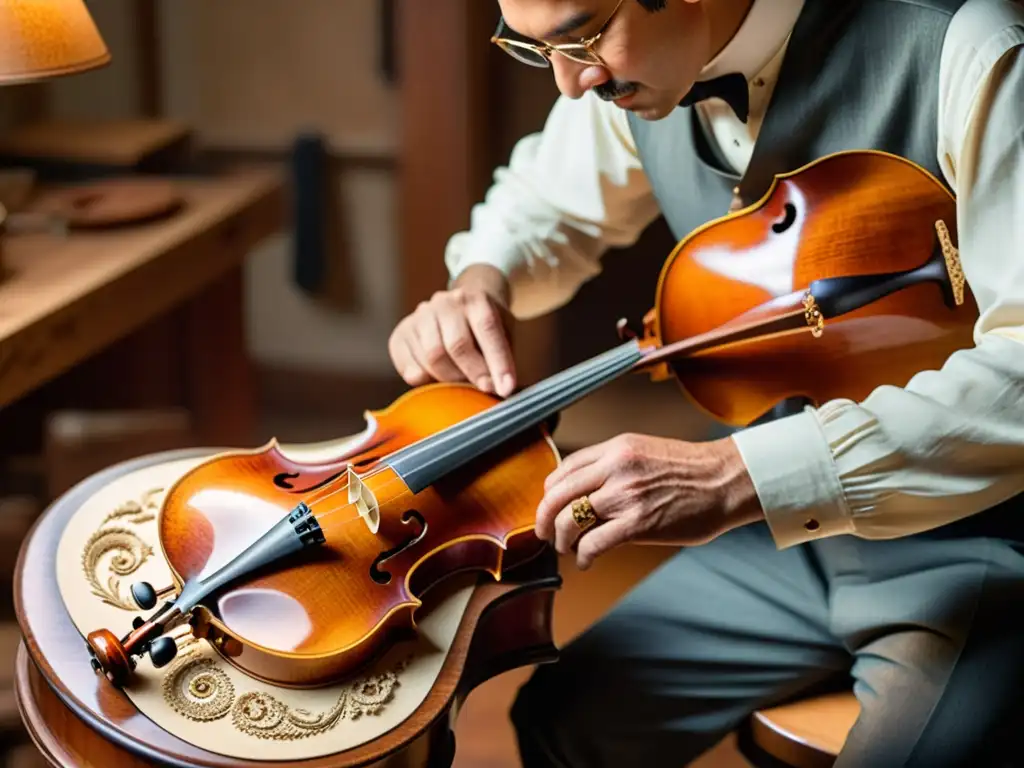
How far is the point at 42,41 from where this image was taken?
1.38m

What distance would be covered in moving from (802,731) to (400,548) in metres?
0.40

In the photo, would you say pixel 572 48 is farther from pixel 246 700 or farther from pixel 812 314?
pixel 246 700

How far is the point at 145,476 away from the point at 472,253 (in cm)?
45

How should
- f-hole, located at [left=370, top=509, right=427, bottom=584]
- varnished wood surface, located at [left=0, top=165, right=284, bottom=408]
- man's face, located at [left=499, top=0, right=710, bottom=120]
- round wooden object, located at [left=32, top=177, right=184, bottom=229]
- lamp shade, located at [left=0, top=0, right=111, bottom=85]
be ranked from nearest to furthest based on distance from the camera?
1. f-hole, located at [left=370, top=509, right=427, bottom=584]
2. man's face, located at [left=499, top=0, right=710, bottom=120]
3. lamp shade, located at [left=0, top=0, right=111, bottom=85]
4. varnished wood surface, located at [left=0, top=165, right=284, bottom=408]
5. round wooden object, located at [left=32, top=177, right=184, bottom=229]

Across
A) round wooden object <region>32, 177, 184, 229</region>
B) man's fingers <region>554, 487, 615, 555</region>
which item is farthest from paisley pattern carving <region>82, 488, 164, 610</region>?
round wooden object <region>32, 177, 184, 229</region>

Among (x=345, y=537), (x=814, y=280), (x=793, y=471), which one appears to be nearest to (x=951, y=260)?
(x=814, y=280)

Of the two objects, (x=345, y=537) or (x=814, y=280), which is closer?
(x=345, y=537)

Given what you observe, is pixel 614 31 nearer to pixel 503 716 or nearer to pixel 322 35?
pixel 503 716

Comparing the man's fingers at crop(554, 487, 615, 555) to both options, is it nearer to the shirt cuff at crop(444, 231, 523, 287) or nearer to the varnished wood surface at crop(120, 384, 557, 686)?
the varnished wood surface at crop(120, 384, 557, 686)

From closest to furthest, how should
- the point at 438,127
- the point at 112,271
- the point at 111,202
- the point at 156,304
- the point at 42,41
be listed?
the point at 42,41 < the point at 112,271 < the point at 156,304 < the point at 111,202 < the point at 438,127

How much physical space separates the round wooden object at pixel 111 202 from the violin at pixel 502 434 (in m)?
0.88

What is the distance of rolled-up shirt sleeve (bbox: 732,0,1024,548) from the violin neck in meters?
0.15

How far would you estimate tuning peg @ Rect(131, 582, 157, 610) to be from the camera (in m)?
0.92

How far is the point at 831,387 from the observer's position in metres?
1.17
